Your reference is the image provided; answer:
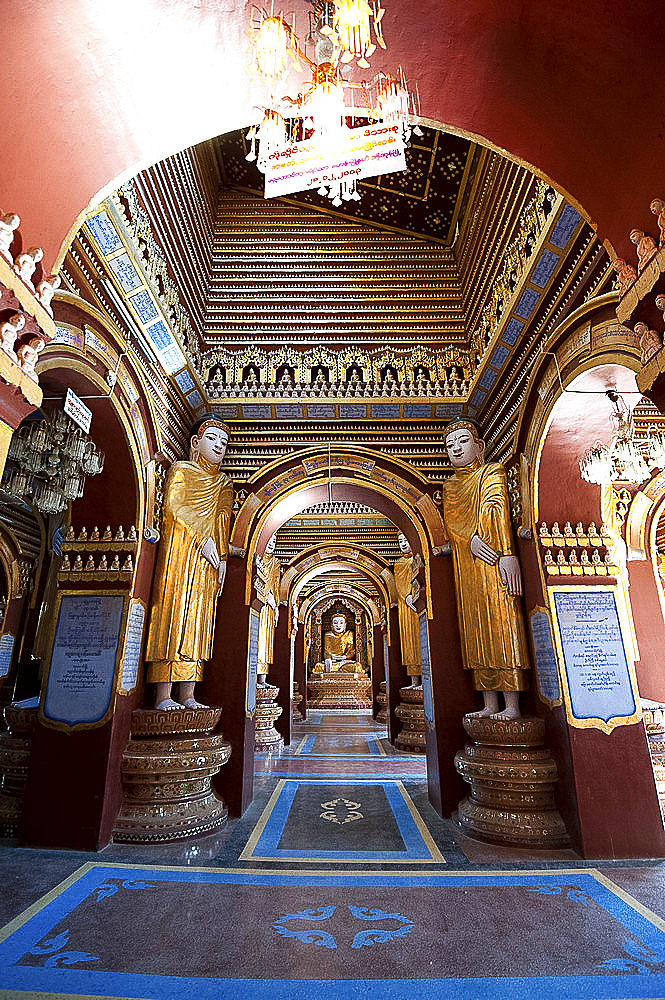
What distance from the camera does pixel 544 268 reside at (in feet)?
13.2

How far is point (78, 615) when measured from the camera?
458 cm

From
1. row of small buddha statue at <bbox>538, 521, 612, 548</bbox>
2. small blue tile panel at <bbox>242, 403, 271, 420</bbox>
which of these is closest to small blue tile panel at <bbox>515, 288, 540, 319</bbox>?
row of small buddha statue at <bbox>538, 521, 612, 548</bbox>

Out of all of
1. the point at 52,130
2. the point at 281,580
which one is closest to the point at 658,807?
the point at 52,130

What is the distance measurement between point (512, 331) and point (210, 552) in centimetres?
372

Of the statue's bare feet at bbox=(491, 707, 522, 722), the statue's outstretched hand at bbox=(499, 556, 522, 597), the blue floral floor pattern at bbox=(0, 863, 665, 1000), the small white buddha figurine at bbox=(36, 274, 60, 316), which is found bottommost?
the blue floral floor pattern at bbox=(0, 863, 665, 1000)

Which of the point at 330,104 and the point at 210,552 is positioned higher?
the point at 330,104

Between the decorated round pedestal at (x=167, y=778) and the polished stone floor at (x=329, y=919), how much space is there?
151 millimetres

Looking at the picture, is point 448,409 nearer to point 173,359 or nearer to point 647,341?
point 173,359

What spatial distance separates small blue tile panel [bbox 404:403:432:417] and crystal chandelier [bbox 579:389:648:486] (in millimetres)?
2193

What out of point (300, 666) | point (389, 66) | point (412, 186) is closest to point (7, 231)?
point (389, 66)

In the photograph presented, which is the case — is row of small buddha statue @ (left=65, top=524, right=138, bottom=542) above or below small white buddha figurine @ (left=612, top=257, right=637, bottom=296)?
below

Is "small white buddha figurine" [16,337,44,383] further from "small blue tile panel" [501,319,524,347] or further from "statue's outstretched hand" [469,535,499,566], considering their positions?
"statue's outstretched hand" [469,535,499,566]

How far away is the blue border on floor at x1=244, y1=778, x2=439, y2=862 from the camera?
13.4 ft

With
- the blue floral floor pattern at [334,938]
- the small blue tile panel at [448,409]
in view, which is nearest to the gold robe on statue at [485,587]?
the small blue tile panel at [448,409]
